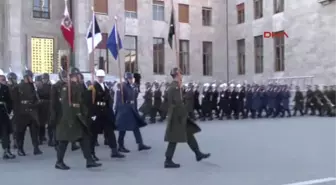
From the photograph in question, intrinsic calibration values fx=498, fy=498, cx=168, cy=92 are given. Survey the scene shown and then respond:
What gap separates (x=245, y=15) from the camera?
3853 centimetres

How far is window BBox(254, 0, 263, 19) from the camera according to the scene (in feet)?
122

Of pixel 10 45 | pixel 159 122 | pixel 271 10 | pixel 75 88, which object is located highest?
pixel 271 10

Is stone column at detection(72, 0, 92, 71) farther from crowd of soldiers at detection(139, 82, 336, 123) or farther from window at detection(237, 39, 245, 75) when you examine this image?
window at detection(237, 39, 245, 75)

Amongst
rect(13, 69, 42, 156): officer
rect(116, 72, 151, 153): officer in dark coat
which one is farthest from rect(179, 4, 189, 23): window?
rect(13, 69, 42, 156): officer

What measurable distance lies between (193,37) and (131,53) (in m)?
5.82

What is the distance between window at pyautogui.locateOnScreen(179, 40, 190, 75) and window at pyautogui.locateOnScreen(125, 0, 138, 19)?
187 inches

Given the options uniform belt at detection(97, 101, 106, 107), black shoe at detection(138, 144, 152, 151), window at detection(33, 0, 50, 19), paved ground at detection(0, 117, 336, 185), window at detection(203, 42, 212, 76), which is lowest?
→ paved ground at detection(0, 117, 336, 185)

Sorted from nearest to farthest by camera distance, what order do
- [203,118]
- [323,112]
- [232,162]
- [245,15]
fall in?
[232,162], [203,118], [323,112], [245,15]

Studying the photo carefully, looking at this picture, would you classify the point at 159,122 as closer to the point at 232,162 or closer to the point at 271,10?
the point at 232,162

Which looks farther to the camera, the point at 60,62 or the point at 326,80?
the point at 60,62

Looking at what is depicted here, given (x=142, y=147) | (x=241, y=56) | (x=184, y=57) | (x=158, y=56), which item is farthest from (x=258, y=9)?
(x=142, y=147)

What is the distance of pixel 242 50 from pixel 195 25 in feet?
14.3

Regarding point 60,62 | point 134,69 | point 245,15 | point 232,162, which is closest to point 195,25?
point 245,15

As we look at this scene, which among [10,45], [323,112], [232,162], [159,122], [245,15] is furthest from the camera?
[245,15]
